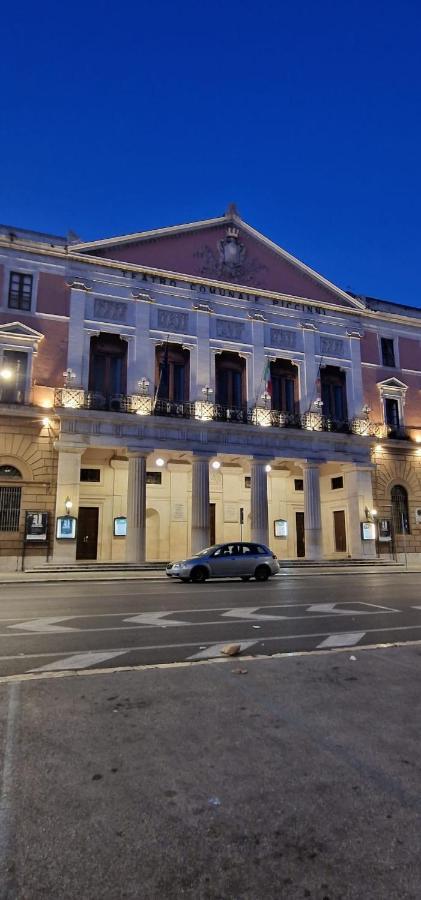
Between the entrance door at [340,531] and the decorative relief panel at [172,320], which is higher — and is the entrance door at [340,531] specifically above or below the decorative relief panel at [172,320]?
below

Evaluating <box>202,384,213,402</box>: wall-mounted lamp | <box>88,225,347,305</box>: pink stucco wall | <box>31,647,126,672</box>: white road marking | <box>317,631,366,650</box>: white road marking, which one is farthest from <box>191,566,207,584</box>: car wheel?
<box>88,225,347,305</box>: pink stucco wall

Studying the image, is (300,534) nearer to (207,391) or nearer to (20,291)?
(207,391)

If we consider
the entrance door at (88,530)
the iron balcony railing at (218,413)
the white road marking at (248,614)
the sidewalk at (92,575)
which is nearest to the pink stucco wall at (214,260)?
the iron balcony railing at (218,413)

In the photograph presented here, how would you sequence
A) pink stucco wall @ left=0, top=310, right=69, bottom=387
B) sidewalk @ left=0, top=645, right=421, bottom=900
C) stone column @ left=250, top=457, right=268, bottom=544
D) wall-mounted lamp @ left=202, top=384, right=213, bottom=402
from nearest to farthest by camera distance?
sidewalk @ left=0, top=645, right=421, bottom=900 < pink stucco wall @ left=0, top=310, right=69, bottom=387 < stone column @ left=250, top=457, right=268, bottom=544 < wall-mounted lamp @ left=202, top=384, right=213, bottom=402

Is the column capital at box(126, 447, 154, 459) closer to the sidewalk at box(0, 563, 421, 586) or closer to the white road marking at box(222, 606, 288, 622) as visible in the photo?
the sidewalk at box(0, 563, 421, 586)

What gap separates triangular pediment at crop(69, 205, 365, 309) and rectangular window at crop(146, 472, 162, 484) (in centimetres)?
1229

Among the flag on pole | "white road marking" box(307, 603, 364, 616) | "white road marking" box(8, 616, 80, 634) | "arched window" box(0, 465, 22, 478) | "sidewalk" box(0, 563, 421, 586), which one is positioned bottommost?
"white road marking" box(307, 603, 364, 616)

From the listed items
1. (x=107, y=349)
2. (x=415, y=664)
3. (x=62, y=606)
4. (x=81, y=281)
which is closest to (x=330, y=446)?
(x=107, y=349)

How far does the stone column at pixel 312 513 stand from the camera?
30.5m

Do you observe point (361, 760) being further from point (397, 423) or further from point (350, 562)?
point (397, 423)

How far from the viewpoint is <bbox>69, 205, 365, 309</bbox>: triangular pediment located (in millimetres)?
30984

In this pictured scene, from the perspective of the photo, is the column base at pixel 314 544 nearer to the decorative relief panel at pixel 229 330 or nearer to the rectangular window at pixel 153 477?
the rectangular window at pixel 153 477

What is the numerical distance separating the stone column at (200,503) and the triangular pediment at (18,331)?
10.6 m

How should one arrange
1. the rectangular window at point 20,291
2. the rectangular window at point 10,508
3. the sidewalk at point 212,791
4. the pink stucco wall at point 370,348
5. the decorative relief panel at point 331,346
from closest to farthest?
the sidewalk at point 212,791 → the rectangular window at point 10,508 → the rectangular window at point 20,291 → the decorative relief panel at point 331,346 → the pink stucco wall at point 370,348
